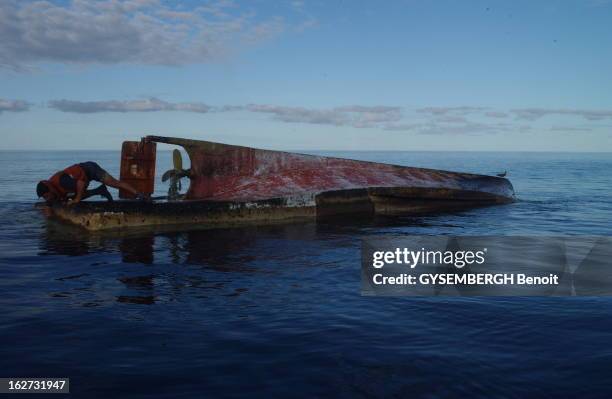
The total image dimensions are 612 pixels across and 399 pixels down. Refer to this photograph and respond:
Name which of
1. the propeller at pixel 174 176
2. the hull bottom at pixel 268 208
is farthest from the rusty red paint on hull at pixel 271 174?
the propeller at pixel 174 176

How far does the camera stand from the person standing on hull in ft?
36.9

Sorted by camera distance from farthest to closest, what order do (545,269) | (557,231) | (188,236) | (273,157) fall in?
(273,157) → (557,231) → (188,236) → (545,269)

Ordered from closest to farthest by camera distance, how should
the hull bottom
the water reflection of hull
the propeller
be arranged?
the water reflection of hull
the hull bottom
the propeller

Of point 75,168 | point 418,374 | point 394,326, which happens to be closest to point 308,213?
point 75,168

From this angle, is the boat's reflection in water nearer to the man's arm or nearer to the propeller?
the man's arm

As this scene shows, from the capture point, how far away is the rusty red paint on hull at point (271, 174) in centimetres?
1288

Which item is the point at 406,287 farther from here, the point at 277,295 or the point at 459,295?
the point at 277,295

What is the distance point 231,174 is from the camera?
1316 cm

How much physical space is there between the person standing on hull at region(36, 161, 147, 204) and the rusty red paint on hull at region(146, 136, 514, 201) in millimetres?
1721

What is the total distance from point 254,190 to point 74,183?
4361 millimetres

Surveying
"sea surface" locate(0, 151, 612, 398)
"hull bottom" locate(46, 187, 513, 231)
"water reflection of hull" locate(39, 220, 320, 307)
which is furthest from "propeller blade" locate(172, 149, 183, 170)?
"sea surface" locate(0, 151, 612, 398)

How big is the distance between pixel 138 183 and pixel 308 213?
453cm

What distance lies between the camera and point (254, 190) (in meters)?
13.0

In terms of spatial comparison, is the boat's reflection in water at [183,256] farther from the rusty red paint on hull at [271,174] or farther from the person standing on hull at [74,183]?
the rusty red paint on hull at [271,174]
